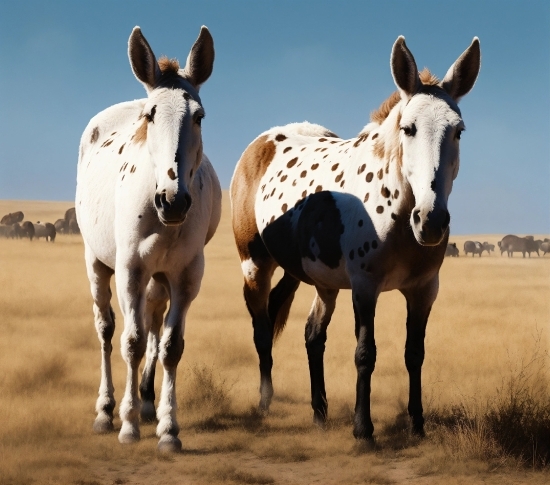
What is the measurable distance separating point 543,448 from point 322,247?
2.53 meters

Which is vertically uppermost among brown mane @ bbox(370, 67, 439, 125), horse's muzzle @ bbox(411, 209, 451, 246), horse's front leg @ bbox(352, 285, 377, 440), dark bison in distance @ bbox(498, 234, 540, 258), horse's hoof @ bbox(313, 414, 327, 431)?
dark bison in distance @ bbox(498, 234, 540, 258)

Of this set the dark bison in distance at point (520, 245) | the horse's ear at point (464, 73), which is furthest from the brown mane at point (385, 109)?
the dark bison in distance at point (520, 245)

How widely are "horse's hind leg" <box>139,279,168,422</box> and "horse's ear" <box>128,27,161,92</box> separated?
2424 millimetres

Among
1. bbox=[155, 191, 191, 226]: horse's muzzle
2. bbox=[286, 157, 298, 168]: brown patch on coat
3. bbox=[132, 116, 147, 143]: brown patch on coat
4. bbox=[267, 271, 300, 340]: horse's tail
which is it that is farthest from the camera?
bbox=[267, 271, 300, 340]: horse's tail

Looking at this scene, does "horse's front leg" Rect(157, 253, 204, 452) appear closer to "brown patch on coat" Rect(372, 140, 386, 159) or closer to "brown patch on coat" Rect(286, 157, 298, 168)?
"brown patch on coat" Rect(372, 140, 386, 159)

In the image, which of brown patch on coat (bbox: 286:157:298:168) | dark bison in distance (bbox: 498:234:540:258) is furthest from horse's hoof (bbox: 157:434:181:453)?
dark bison in distance (bbox: 498:234:540:258)

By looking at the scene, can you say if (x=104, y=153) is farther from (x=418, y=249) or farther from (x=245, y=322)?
(x=245, y=322)

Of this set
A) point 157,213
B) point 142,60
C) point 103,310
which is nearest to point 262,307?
point 103,310

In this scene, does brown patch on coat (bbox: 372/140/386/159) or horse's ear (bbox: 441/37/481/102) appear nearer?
horse's ear (bbox: 441/37/481/102)

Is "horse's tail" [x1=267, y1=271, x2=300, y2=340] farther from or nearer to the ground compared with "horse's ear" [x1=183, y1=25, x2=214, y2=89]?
nearer to the ground

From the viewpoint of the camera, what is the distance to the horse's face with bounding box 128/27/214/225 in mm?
5336

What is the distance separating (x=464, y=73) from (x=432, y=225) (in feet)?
5.10

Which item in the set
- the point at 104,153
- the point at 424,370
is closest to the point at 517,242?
the point at 424,370

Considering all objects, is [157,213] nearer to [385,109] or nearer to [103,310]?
[103,310]
